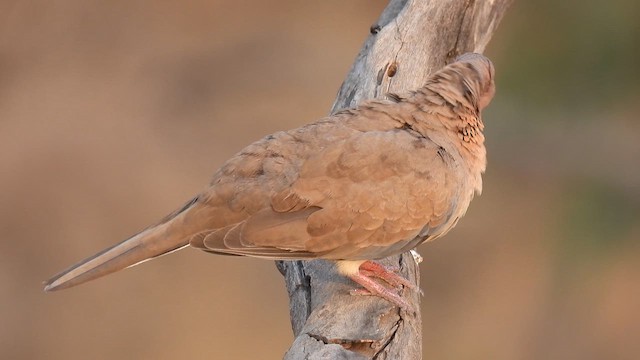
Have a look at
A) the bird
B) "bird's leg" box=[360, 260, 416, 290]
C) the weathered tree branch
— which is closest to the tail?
the bird

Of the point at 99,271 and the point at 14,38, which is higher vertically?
the point at 14,38

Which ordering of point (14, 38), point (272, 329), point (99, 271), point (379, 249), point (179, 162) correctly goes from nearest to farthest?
point (99, 271) → point (379, 249) → point (272, 329) → point (179, 162) → point (14, 38)

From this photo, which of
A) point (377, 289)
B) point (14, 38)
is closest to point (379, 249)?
point (377, 289)

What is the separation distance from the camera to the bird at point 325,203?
2.00 meters

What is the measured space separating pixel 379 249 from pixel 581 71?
4.00m

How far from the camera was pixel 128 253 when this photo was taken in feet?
6.32

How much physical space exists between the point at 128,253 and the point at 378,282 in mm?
639

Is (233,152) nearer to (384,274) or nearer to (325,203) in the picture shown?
(384,274)

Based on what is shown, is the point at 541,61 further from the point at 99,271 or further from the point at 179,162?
the point at 99,271

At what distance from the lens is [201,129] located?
558cm

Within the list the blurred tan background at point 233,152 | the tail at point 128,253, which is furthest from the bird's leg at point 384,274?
the blurred tan background at point 233,152

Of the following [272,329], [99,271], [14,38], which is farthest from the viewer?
[14,38]

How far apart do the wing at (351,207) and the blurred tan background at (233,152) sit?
3.03 m

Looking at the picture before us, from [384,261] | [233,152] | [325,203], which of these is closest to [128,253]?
[325,203]
